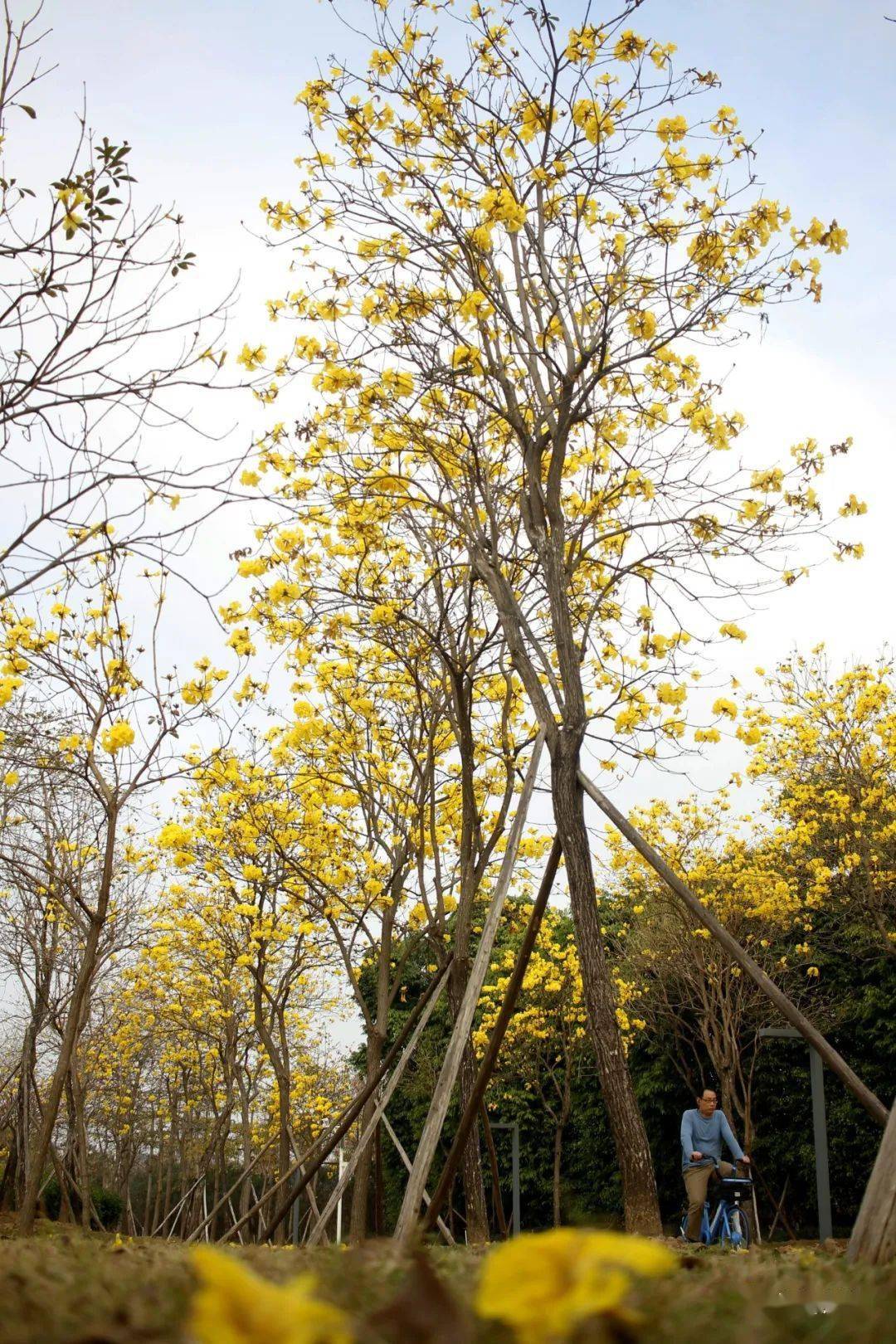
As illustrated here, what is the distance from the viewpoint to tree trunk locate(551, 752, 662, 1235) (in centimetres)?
489

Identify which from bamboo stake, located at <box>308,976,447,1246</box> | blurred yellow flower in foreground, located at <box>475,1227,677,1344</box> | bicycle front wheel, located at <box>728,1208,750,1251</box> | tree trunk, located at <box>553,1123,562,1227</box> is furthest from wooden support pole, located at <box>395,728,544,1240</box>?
tree trunk, located at <box>553,1123,562,1227</box>

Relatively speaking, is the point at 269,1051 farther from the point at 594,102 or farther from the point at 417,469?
the point at 594,102

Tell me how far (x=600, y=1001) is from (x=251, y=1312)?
4.71 m

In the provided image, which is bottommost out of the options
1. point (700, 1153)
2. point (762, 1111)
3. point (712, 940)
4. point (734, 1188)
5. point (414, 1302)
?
point (734, 1188)

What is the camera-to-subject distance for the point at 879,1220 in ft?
5.54

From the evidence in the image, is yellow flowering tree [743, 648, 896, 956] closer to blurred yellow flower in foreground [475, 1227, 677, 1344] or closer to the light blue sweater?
the light blue sweater

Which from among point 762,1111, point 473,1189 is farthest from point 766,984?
point 762,1111

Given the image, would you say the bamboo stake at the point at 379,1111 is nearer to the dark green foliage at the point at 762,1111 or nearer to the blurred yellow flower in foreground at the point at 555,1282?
the blurred yellow flower in foreground at the point at 555,1282

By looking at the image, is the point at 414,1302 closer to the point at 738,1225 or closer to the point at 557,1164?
the point at 738,1225

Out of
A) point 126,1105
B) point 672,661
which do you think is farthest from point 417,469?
point 126,1105

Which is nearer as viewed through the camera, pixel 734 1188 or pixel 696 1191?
pixel 696 1191

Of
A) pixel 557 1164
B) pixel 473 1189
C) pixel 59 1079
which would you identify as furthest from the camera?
pixel 557 1164

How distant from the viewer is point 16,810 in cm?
1495

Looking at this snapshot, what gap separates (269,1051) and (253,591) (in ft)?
18.6
